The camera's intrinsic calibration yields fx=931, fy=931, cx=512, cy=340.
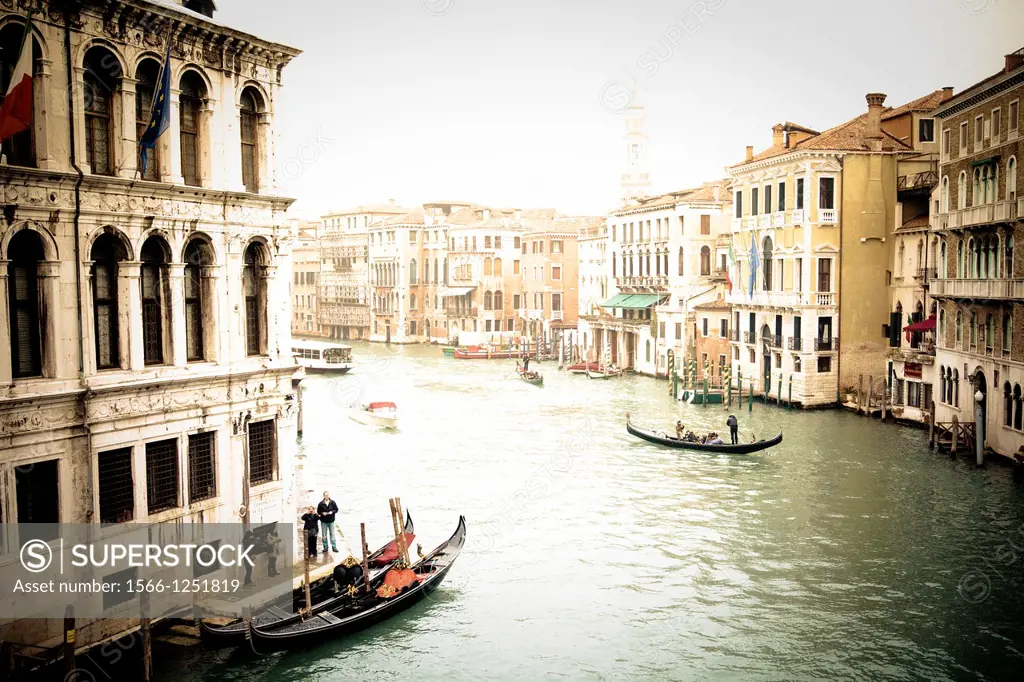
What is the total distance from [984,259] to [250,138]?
19970mm

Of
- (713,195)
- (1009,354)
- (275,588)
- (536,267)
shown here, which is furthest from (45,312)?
(536,267)

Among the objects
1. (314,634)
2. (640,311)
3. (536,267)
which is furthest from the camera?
(536,267)

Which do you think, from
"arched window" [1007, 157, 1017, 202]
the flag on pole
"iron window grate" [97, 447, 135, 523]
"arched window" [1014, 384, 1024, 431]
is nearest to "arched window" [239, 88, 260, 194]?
the flag on pole

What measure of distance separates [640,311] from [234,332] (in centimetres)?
3964

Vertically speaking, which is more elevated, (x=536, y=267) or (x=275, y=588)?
(x=536, y=267)

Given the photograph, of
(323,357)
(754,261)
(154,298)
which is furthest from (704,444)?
(323,357)

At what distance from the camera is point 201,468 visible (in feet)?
45.4

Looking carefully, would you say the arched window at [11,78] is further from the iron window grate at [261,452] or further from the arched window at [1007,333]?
the arched window at [1007,333]

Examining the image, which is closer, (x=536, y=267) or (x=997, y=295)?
(x=997, y=295)

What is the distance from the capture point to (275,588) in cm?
1402

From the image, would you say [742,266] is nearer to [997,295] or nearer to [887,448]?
[887,448]

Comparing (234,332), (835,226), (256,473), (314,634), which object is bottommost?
(314,634)

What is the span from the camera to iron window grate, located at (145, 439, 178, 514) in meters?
13.1

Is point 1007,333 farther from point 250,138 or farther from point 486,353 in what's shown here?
point 486,353
